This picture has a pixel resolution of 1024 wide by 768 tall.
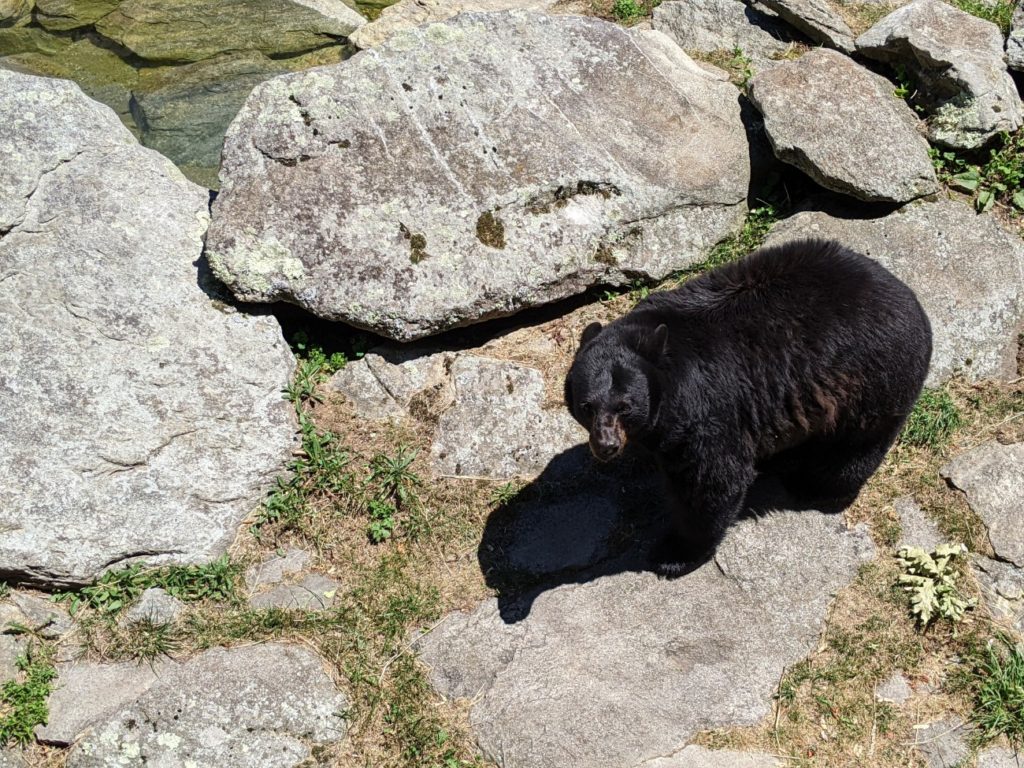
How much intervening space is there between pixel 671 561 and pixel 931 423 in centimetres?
225

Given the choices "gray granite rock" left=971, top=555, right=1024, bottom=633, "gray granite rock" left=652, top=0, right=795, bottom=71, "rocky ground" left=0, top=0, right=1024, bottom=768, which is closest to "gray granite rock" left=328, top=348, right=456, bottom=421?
"rocky ground" left=0, top=0, right=1024, bottom=768

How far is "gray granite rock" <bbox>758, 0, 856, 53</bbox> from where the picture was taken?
9086 millimetres

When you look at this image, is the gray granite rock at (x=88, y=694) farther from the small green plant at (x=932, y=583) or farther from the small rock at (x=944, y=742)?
the small green plant at (x=932, y=583)

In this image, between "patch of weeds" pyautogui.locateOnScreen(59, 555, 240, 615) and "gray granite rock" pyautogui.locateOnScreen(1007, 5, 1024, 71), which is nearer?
"patch of weeds" pyautogui.locateOnScreen(59, 555, 240, 615)

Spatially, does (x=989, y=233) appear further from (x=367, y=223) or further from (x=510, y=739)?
(x=510, y=739)

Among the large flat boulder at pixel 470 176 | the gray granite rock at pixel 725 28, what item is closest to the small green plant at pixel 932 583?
the large flat boulder at pixel 470 176

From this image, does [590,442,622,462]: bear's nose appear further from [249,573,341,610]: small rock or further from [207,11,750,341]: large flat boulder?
[249,573,341,610]: small rock

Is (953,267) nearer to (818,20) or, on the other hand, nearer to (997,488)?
(997,488)

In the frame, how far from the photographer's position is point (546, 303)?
7648mm

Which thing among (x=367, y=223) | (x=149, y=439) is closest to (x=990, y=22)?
(x=367, y=223)

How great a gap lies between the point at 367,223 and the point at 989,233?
5004 mm

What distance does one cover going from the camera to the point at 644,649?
619 centimetres

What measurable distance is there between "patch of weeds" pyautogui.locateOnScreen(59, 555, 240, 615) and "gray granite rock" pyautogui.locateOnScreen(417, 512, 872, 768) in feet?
4.74

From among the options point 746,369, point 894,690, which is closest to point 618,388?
point 746,369
